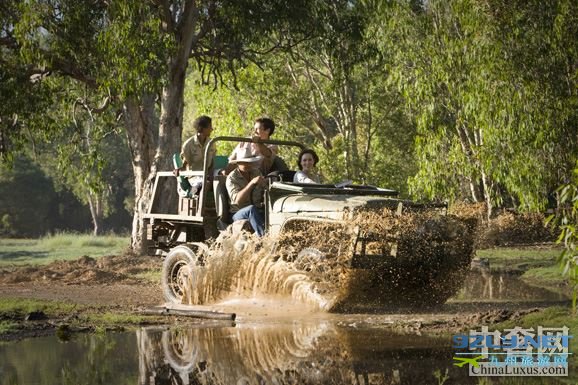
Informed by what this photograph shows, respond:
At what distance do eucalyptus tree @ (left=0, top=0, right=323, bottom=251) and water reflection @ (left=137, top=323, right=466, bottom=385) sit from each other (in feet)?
36.7

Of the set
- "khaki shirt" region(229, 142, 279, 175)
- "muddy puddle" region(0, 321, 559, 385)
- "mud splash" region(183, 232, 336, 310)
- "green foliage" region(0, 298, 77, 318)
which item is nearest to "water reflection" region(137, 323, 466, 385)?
"muddy puddle" region(0, 321, 559, 385)

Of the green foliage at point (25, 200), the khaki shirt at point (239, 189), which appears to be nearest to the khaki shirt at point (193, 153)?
the khaki shirt at point (239, 189)

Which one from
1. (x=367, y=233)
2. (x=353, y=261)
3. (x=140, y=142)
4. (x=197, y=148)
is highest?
(x=140, y=142)

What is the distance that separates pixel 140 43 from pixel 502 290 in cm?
929

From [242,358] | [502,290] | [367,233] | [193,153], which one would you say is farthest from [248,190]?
[502,290]

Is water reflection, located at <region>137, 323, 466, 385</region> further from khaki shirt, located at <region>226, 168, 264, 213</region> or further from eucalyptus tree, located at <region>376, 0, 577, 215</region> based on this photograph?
eucalyptus tree, located at <region>376, 0, 577, 215</region>

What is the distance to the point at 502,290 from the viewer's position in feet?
50.6

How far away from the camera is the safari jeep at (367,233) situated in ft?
37.3

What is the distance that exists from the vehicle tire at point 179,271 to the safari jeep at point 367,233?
22mm

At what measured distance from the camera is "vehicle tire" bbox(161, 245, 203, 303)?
521 inches

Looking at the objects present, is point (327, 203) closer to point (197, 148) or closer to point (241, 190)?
point (241, 190)

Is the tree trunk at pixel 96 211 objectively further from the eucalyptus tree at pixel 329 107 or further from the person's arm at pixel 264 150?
the person's arm at pixel 264 150

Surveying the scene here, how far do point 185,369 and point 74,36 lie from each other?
15454 millimetres

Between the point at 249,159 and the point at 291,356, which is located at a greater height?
the point at 249,159
